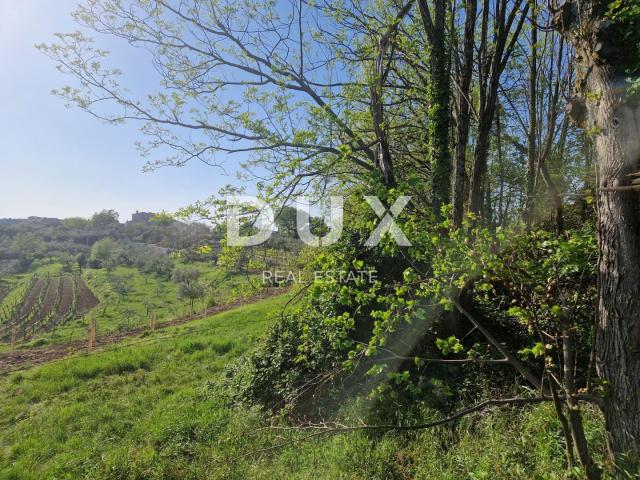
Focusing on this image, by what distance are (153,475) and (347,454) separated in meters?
2.43

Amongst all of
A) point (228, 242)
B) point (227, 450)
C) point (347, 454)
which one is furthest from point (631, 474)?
point (228, 242)

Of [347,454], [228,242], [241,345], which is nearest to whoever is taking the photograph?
[347,454]

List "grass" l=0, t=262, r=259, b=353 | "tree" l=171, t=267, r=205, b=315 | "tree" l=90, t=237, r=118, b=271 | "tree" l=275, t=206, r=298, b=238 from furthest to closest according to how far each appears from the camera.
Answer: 1. "tree" l=90, t=237, r=118, b=271
2. "tree" l=171, t=267, r=205, b=315
3. "grass" l=0, t=262, r=259, b=353
4. "tree" l=275, t=206, r=298, b=238

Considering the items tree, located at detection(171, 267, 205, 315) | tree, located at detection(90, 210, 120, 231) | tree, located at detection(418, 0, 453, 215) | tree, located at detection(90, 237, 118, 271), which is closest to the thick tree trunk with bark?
tree, located at detection(418, 0, 453, 215)

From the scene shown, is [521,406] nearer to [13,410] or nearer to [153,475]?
[153,475]

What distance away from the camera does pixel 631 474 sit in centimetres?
197

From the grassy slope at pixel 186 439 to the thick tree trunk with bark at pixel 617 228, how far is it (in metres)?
0.86

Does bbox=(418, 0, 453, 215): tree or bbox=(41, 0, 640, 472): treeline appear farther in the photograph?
bbox=(418, 0, 453, 215): tree

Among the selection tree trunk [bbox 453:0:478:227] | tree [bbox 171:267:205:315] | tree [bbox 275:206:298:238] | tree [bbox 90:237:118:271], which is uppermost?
tree trunk [bbox 453:0:478:227]

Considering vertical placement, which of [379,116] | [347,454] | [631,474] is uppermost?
[379,116]

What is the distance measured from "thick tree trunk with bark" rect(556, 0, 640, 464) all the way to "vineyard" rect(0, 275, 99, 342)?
67.7ft

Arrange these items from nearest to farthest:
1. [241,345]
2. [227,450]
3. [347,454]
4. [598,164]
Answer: [598,164]
[347,454]
[227,450]
[241,345]

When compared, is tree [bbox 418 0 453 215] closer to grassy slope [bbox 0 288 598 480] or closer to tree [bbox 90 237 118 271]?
grassy slope [bbox 0 288 598 480]

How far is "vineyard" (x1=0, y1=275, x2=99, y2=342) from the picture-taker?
800 inches
